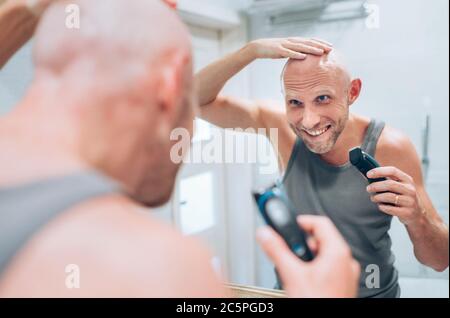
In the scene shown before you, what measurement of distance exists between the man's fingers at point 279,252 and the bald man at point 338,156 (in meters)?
0.39

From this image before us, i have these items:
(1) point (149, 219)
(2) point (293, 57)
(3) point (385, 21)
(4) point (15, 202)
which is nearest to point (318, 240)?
(1) point (149, 219)

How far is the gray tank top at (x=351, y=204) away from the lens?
763 mm

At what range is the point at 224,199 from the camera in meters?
0.98

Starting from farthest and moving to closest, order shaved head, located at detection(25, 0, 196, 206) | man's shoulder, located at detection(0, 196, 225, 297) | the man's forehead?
the man's forehead, shaved head, located at detection(25, 0, 196, 206), man's shoulder, located at detection(0, 196, 225, 297)

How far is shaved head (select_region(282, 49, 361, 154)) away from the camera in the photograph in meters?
0.74

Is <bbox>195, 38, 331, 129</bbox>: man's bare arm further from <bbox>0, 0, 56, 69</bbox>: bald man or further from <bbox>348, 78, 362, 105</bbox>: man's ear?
<bbox>0, 0, 56, 69</bbox>: bald man

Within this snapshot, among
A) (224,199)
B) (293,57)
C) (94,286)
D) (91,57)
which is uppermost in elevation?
(293,57)

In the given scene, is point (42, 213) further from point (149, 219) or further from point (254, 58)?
point (254, 58)

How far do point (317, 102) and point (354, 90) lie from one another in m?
0.09

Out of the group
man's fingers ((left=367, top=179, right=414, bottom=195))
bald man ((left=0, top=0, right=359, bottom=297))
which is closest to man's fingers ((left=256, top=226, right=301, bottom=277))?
bald man ((left=0, top=0, right=359, bottom=297))

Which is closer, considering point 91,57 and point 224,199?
point 91,57

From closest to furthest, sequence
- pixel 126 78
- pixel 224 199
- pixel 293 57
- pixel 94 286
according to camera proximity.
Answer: pixel 94 286, pixel 126 78, pixel 293 57, pixel 224 199

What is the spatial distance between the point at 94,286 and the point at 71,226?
49 millimetres

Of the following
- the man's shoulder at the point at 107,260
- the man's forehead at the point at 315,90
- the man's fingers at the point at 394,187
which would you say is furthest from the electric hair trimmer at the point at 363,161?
the man's shoulder at the point at 107,260
